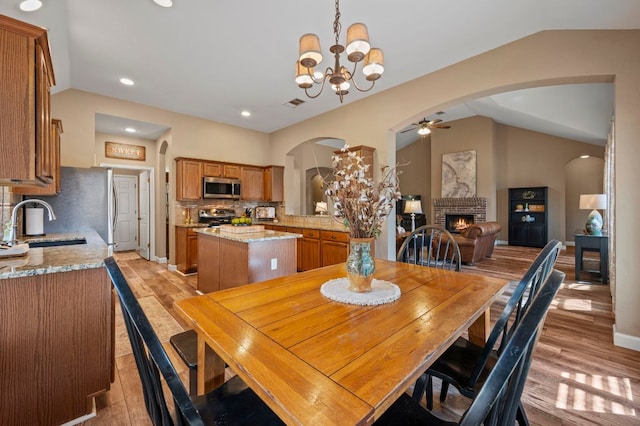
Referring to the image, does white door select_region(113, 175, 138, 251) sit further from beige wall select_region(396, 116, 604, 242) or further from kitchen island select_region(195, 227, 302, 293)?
beige wall select_region(396, 116, 604, 242)

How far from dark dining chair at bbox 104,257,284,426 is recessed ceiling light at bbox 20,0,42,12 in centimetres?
251

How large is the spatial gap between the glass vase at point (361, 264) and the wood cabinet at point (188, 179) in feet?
15.3

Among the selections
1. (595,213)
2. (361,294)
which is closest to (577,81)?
(595,213)

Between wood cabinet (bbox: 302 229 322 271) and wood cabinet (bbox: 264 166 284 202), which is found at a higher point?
wood cabinet (bbox: 264 166 284 202)

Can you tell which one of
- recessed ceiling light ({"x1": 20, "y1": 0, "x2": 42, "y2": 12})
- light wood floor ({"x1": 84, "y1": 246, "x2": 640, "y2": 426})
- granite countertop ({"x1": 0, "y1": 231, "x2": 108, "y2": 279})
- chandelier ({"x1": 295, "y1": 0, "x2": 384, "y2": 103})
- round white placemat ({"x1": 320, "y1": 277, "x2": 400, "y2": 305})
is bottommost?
light wood floor ({"x1": 84, "y1": 246, "x2": 640, "y2": 426})

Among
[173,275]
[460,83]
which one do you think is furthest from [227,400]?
[173,275]

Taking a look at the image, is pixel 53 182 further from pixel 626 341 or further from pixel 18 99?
pixel 626 341

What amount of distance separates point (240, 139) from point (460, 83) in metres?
4.47

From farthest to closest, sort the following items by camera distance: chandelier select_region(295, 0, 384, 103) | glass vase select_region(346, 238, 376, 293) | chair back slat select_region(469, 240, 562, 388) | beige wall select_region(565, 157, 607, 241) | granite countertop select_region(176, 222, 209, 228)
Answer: beige wall select_region(565, 157, 607, 241), granite countertop select_region(176, 222, 209, 228), chandelier select_region(295, 0, 384, 103), glass vase select_region(346, 238, 376, 293), chair back slat select_region(469, 240, 562, 388)

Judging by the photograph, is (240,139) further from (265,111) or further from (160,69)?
(160,69)

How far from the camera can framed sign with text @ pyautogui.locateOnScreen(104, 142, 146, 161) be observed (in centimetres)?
576

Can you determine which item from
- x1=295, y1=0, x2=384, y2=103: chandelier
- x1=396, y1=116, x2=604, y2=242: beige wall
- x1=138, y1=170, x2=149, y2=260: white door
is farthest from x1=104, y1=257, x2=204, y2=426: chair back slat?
x1=396, y1=116, x2=604, y2=242: beige wall

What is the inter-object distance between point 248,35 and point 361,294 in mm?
2922

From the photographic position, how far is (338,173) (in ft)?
4.56
